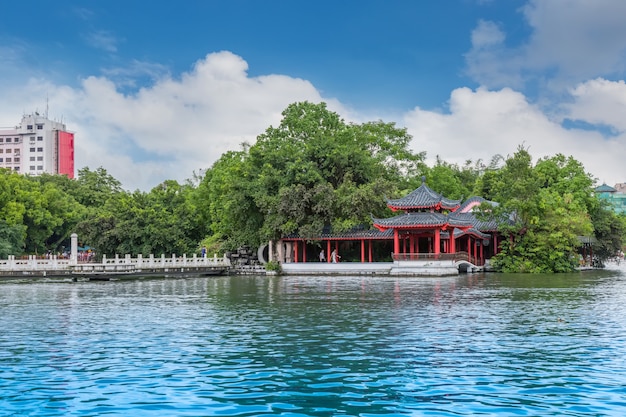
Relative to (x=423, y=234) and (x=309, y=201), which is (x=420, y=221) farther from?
(x=309, y=201)

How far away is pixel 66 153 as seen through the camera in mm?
116625

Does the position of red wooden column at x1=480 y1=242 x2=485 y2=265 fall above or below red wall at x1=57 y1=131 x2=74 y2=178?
below

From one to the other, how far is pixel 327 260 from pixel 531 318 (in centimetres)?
2822

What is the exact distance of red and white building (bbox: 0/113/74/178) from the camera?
374 ft

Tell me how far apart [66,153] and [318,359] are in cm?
11474

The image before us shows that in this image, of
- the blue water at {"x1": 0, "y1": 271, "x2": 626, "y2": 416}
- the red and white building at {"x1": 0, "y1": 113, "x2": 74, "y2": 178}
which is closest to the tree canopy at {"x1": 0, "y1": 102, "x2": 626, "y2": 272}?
the blue water at {"x1": 0, "y1": 271, "x2": 626, "y2": 416}

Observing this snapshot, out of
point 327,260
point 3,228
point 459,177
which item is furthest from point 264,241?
point 459,177

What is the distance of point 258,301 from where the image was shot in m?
21.2

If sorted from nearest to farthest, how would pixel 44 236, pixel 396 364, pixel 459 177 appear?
pixel 396 364 < pixel 44 236 < pixel 459 177

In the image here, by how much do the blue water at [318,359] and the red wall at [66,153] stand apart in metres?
102

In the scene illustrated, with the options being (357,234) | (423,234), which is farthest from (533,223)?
(357,234)

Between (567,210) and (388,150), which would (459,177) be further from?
(567,210)

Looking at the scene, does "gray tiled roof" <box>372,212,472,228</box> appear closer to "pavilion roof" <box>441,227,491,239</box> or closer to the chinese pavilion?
the chinese pavilion

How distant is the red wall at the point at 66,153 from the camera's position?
114938 mm
